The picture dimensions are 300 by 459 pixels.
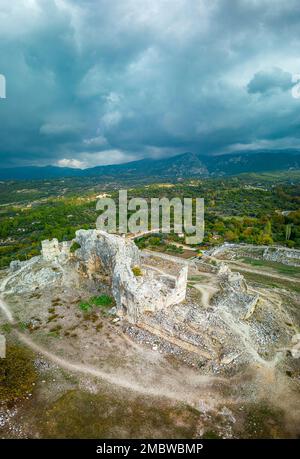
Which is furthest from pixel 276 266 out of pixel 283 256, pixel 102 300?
pixel 102 300

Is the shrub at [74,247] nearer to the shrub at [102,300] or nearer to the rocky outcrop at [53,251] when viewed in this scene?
the rocky outcrop at [53,251]

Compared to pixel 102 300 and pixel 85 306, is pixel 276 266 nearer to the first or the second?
pixel 102 300

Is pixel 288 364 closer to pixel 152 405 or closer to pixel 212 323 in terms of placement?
pixel 212 323

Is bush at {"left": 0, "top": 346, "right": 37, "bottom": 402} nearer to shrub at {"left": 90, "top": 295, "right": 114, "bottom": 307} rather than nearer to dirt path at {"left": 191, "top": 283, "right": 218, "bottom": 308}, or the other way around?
shrub at {"left": 90, "top": 295, "right": 114, "bottom": 307}

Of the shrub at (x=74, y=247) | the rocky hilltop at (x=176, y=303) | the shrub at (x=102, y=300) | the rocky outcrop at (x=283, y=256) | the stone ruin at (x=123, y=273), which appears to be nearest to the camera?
the rocky hilltop at (x=176, y=303)

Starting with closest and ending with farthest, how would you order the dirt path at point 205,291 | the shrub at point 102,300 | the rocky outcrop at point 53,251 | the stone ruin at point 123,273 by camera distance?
the stone ruin at point 123,273 → the dirt path at point 205,291 → the shrub at point 102,300 → the rocky outcrop at point 53,251

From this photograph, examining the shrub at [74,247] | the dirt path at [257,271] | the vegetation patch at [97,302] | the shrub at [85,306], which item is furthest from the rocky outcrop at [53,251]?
the dirt path at [257,271]

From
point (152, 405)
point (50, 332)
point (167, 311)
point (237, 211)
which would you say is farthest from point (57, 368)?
point (237, 211)

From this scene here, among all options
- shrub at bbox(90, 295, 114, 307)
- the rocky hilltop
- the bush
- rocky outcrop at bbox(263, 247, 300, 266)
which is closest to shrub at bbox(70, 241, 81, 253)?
the rocky hilltop
